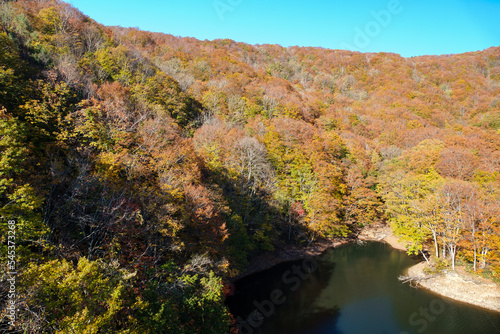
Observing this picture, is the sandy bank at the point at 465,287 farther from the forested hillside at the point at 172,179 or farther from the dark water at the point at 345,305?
the forested hillside at the point at 172,179

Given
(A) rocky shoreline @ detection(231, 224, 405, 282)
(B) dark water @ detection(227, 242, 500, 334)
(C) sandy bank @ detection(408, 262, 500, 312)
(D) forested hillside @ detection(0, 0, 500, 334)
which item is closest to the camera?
(D) forested hillside @ detection(0, 0, 500, 334)

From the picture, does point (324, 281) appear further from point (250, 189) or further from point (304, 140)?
point (304, 140)

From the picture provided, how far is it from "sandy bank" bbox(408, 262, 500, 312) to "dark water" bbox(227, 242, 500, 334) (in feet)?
2.51

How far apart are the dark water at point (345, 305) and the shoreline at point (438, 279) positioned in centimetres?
72

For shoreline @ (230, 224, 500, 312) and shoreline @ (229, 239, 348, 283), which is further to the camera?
shoreline @ (229, 239, 348, 283)

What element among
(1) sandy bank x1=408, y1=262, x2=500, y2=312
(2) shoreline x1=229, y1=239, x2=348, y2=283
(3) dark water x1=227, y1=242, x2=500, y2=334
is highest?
(1) sandy bank x1=408, y1=262, x2=500, y2=312

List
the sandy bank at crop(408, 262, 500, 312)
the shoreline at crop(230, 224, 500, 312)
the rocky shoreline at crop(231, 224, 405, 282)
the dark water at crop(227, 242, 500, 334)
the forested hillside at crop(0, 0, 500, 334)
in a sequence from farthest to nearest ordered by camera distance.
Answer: the rocky shoreline at crop(231, 224, 405, 282), the shoreline at crop(230, 224, 500, 312), the sandy bank at crop(408, 262, 500, 312), the dark water at crop(227, 242, 500, 334), the forested hillside at crop(0, 0, 500, 334)

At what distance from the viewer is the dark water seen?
18245 mm

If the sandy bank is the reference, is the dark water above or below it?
below

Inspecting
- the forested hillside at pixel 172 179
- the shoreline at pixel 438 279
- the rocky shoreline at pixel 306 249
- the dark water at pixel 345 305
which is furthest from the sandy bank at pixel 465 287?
the rocky shoreline at pixel 306 249

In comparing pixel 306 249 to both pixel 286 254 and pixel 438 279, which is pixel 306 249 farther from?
pixel 438 279

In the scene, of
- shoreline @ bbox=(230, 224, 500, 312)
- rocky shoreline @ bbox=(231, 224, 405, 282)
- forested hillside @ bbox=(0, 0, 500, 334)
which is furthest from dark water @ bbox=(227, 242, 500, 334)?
forested hillside @ bbox=(0, 0, 500, 334)

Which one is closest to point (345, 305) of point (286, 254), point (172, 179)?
point (286, 254)

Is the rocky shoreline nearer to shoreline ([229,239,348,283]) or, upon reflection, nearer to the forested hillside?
shoreline ([229,239,348,283])
